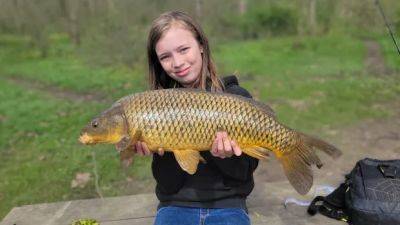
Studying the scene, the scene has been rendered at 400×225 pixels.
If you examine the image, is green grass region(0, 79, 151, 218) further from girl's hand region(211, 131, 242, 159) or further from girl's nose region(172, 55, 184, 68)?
girl's hand region(211, 131, 242, 159)

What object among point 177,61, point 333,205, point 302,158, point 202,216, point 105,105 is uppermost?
point 177,61

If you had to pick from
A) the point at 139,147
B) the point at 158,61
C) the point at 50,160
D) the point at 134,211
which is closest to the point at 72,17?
the point at 50,160

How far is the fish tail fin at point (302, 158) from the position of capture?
2.01 m

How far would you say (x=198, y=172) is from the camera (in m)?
2.34

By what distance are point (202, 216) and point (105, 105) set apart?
549 centimetres

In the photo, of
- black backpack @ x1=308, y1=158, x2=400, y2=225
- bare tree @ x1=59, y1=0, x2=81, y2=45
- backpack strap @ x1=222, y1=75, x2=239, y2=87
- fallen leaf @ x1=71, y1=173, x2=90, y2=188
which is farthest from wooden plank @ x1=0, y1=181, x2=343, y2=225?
bare tree @ x1=59, y1=0, x2=81, y2=45

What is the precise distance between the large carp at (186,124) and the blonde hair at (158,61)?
423 mm

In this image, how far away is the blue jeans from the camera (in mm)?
2230

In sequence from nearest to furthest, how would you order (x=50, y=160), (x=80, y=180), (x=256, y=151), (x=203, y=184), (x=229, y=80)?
(x=256, y=151) < (x=203, y=184) < (x=229, y=80) < (x=80, y=180) < (x=50, y=160)

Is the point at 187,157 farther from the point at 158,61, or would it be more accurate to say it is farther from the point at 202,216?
the point at 158,61

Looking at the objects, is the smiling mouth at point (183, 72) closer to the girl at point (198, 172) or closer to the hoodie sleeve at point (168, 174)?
the girl at point (198, 172)

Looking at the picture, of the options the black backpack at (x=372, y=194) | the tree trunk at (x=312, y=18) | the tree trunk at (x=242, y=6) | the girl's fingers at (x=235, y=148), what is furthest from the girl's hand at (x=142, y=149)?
the tree trunk at (x=242, y=6)

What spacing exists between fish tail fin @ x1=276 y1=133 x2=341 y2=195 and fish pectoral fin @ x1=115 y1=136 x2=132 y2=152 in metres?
0.63

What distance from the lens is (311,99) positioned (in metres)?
7.14
